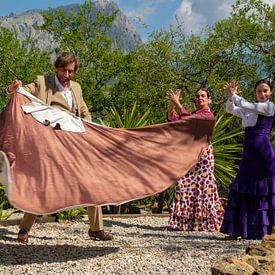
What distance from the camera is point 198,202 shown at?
668cm

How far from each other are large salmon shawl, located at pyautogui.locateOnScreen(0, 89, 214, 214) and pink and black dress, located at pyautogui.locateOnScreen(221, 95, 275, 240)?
0.60 metres

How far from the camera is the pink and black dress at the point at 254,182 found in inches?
221

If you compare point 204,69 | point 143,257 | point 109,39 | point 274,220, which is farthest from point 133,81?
point 143,257

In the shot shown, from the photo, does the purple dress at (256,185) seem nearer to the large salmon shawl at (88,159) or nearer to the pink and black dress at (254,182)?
the pink and black dress at (254,182)

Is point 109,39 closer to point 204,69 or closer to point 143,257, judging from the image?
point 204,69

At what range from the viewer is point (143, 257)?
4.57 m

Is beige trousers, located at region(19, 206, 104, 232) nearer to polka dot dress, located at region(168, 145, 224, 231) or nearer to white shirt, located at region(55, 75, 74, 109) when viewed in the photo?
white shirt, located at region(55, 75, 74, 109)

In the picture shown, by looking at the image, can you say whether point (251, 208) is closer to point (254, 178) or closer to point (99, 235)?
point (254, 178)

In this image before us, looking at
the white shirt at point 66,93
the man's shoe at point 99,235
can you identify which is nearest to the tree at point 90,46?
the man's shoe at point 99,235

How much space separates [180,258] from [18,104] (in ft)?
5.83

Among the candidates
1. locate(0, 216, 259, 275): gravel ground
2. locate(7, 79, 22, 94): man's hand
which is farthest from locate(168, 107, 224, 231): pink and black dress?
locate(7, 79, 22, 94): man's hand

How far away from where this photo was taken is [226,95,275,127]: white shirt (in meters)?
5.39

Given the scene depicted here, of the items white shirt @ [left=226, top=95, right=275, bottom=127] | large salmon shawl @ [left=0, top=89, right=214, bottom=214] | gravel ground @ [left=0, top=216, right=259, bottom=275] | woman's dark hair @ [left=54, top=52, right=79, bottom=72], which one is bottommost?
gravel ground @ [left=0, top=216, right=259, bottom=275]

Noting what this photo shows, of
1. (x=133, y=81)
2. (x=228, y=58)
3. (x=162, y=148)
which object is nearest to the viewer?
(x=162, y=148)
